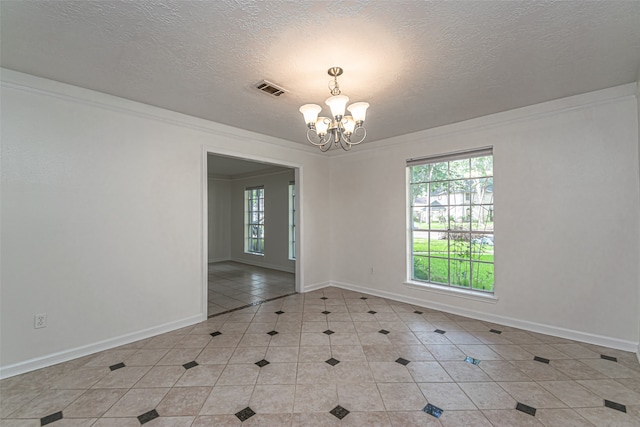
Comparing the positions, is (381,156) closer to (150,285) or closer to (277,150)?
(277,150)

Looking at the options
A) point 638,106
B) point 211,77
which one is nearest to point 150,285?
Answer: point 211,77

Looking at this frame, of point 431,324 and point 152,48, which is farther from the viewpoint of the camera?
point 431,324

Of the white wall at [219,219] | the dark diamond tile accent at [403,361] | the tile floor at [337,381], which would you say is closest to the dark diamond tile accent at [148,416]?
the tile floor at [337,381]

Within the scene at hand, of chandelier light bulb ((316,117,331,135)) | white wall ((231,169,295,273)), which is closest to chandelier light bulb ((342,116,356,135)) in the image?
chandelier light bulb ((316,117,331,135))

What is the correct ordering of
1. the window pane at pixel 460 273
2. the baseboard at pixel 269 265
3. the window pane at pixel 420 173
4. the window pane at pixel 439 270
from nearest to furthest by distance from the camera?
the window pane at pixel 460 273, the window pane at pixel 439 270, the window pane at pixel 420 173, the baseboard at pixel 269 265

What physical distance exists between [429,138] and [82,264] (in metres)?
4.53

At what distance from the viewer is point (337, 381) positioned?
225 centimetres

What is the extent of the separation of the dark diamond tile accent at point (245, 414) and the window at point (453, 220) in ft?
10.4

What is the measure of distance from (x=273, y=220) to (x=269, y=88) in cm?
487

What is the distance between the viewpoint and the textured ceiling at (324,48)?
170 cm

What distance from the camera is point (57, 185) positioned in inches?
101

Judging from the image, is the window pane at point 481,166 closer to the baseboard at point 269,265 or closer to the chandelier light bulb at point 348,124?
the chandelier light bulb at point 348,124

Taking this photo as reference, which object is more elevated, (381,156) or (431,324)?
(381,156)

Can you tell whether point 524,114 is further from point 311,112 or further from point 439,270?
point 311,112
